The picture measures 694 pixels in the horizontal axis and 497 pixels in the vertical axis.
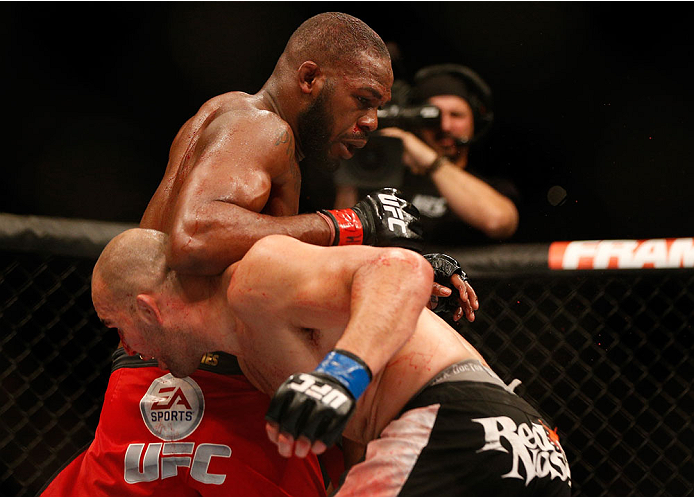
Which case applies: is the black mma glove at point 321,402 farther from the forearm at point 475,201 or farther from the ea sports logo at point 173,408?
the forearm at point 475,201

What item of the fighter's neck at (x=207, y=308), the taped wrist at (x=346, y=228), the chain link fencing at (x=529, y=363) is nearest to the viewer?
the fighter's neck at (x=207, y=308)

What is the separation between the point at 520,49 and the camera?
3.75 metres

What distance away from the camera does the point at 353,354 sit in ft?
2.63

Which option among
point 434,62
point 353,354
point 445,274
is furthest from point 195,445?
point 434,62

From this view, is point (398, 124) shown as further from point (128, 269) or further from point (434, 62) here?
point (128, 269)

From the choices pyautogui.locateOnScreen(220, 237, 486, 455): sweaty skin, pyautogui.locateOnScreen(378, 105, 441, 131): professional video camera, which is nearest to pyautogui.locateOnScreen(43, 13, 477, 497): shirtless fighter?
pyautogui.locateOnScreen(220, 237, 486, 455): sweaty skin

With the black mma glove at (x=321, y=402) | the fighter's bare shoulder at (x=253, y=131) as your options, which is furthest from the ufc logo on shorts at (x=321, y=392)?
the fighter's bare shoulder at (x=253, y=131)

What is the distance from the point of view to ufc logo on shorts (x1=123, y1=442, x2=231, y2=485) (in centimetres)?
146

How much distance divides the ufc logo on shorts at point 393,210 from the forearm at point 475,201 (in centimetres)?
107

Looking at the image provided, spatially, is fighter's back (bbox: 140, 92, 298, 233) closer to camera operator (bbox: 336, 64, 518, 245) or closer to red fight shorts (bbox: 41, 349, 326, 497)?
red fight shorts (bbox: 41, 349, 326, 497)

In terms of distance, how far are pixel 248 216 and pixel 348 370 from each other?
0.59m

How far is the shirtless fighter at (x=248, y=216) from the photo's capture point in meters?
1.38

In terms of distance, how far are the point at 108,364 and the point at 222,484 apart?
0.90 m

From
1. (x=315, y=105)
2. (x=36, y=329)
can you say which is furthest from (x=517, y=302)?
(x=36, y=329)
